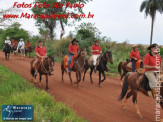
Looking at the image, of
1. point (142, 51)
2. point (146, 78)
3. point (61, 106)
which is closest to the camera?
point (61, 106)

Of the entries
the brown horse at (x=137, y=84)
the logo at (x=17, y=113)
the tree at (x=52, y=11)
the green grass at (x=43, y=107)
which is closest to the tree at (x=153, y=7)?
the tree at (x=52, y=11)

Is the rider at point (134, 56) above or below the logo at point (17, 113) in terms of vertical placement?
above

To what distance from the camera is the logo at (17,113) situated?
4.43 metres

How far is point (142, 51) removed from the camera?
25734 mm

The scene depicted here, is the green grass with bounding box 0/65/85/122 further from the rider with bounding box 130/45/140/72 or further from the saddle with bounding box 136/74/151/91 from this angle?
the rider with bounding box 130/45/140/72

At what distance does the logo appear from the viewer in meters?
4.43

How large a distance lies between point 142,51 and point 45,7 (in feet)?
69.4

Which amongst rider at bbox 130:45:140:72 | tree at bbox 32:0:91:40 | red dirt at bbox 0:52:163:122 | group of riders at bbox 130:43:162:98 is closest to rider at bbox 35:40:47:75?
red dirt at bbox 0:52:163:122

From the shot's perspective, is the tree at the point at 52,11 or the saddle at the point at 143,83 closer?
the saddle at the point at 143,83

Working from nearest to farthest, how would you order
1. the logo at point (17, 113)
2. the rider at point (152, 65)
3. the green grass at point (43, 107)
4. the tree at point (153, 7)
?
the logo at point (17, 113) → the green grass at point (43, 107) → the rider at point (152, 65) → the tree at point (153, 7)

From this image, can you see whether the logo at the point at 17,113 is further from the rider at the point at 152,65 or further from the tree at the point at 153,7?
the tree at the point at 153,7

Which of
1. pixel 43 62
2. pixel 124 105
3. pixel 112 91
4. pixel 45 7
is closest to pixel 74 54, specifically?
pixel 43 62

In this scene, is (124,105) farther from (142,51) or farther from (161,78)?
(142,51)

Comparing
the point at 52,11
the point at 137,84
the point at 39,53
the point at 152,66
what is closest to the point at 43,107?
the point at 137,84
